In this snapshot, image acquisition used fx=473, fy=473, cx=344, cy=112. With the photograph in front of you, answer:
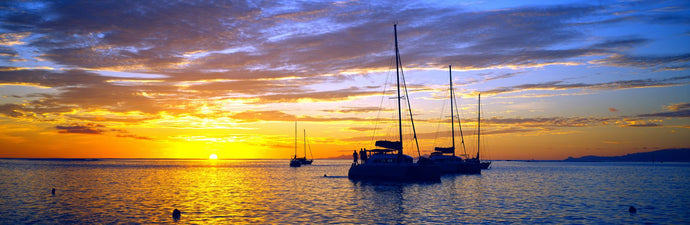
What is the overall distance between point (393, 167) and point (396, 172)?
723mm

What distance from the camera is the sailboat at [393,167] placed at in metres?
58.7

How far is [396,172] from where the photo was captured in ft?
194

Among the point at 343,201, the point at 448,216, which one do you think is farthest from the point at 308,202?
the point at 448,216

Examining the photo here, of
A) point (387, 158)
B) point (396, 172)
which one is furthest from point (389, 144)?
point (396, 172)

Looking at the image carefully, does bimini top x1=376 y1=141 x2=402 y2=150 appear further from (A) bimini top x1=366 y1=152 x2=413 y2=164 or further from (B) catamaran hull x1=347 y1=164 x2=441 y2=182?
(B) catamaran hull x1=347 y1=164 x2=441 y2=182

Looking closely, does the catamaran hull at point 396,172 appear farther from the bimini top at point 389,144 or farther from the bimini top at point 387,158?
the bimini top at point 389,144

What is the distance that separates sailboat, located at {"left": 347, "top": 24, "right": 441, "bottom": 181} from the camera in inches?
2312

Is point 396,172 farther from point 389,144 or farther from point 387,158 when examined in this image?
point 389,144

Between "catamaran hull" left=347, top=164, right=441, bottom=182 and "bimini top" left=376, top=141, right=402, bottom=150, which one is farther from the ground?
"bimini top" left=376, top=141, right=402, bottom=150

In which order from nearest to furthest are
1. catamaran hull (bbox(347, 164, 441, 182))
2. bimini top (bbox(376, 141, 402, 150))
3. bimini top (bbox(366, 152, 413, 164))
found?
catamaran hull (bbox(347, 164, 441, 182)) → bimini top (bbox(366, 152, 413, 164)) → bimini top (bbox(376, 141, 402, 150))

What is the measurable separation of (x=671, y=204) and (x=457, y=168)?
49075 mm

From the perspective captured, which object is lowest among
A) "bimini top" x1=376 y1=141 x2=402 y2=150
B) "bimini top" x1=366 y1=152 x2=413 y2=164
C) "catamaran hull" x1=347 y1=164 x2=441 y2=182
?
"catamaran hull" x1=347 y1=164 x2=441 y2=182

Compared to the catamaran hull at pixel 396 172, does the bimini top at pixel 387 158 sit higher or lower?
higher

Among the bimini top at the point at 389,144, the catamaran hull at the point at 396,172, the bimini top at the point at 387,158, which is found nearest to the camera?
the catamaran hull at the point at 396,172
